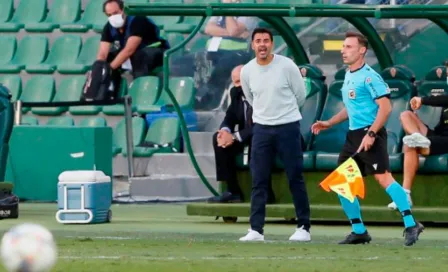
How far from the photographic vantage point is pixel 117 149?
1956cm

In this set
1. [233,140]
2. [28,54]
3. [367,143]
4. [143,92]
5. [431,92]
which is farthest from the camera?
[28,54]

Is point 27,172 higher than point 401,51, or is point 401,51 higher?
point 401,51

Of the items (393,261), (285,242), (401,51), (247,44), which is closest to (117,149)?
(247,44)

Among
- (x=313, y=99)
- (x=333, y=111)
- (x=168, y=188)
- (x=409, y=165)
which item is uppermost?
(x=313, y=99)

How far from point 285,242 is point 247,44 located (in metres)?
4.91

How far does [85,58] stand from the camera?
21.6m

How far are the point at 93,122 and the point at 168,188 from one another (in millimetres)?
2235

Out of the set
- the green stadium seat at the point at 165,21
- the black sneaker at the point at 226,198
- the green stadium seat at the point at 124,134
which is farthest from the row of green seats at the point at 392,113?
the green stadium seat at the point at 165,21

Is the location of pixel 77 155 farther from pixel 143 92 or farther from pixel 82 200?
pixel 82 200

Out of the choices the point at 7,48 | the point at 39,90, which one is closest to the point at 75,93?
the point at 39,90

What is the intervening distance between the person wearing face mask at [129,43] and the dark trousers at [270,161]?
285 inches

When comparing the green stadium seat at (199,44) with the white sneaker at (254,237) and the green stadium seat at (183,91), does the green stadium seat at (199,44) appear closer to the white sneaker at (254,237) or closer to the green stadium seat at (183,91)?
the green stadium seat at (183,91)

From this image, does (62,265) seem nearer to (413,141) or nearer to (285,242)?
(285,242)

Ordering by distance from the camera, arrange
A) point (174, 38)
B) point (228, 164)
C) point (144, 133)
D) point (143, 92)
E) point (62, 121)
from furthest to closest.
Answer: point (62, 121) < point (174, 38) < point (143, 92) < point (144, 133) < point (228, 164)
